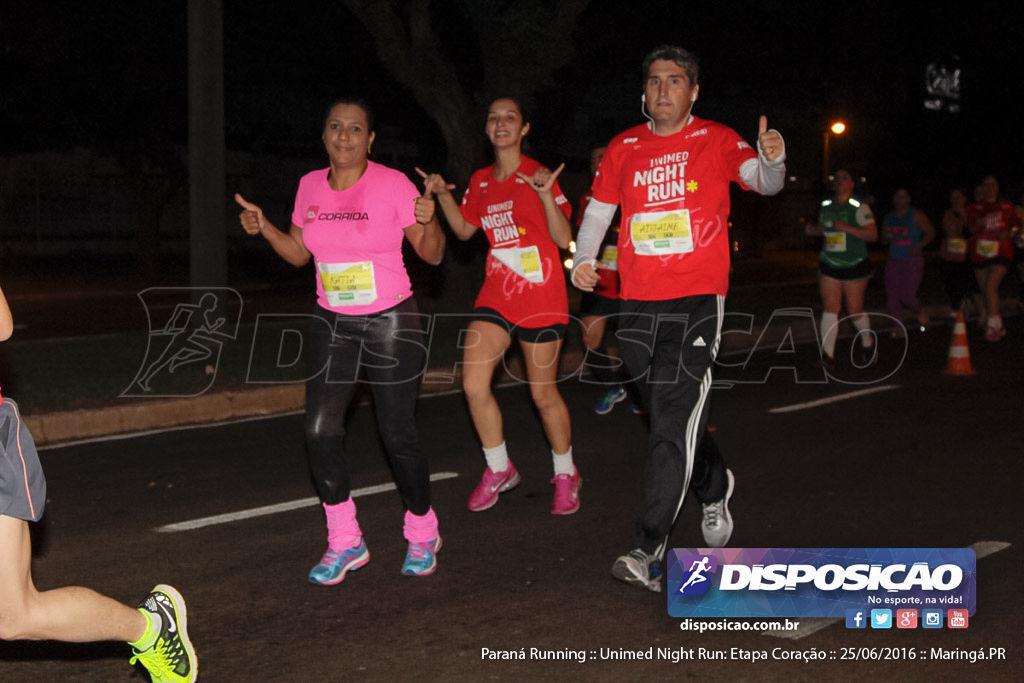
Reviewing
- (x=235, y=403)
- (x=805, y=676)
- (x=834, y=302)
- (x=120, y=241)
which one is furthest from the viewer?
(x=120, y=241)

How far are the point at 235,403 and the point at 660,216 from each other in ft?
18.7

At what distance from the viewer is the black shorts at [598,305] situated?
953cm

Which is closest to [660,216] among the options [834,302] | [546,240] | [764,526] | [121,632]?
[546,240]

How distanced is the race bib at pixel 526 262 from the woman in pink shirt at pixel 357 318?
89 centimetres

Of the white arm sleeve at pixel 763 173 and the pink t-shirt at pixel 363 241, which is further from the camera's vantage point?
the pink t-shirt at pixel 363 241

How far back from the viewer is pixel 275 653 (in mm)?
4426

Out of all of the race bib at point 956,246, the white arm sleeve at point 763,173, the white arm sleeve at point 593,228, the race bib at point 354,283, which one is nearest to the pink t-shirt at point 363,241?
the race bib at point 354,283

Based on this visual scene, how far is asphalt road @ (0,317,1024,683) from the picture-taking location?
435cm

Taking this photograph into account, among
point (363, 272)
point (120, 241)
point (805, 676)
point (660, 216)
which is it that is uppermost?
point (660, 216)

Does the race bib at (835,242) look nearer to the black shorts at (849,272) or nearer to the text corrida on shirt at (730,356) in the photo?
the black shorts at (849,272)

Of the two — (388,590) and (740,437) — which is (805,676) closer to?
(388,590)

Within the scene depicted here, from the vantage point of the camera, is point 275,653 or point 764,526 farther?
point 764,526

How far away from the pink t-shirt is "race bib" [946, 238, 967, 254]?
37.1ft

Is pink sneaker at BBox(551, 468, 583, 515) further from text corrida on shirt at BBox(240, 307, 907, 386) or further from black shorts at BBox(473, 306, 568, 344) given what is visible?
text corrida on shirt at BBox(240, 307, 907, 386)
